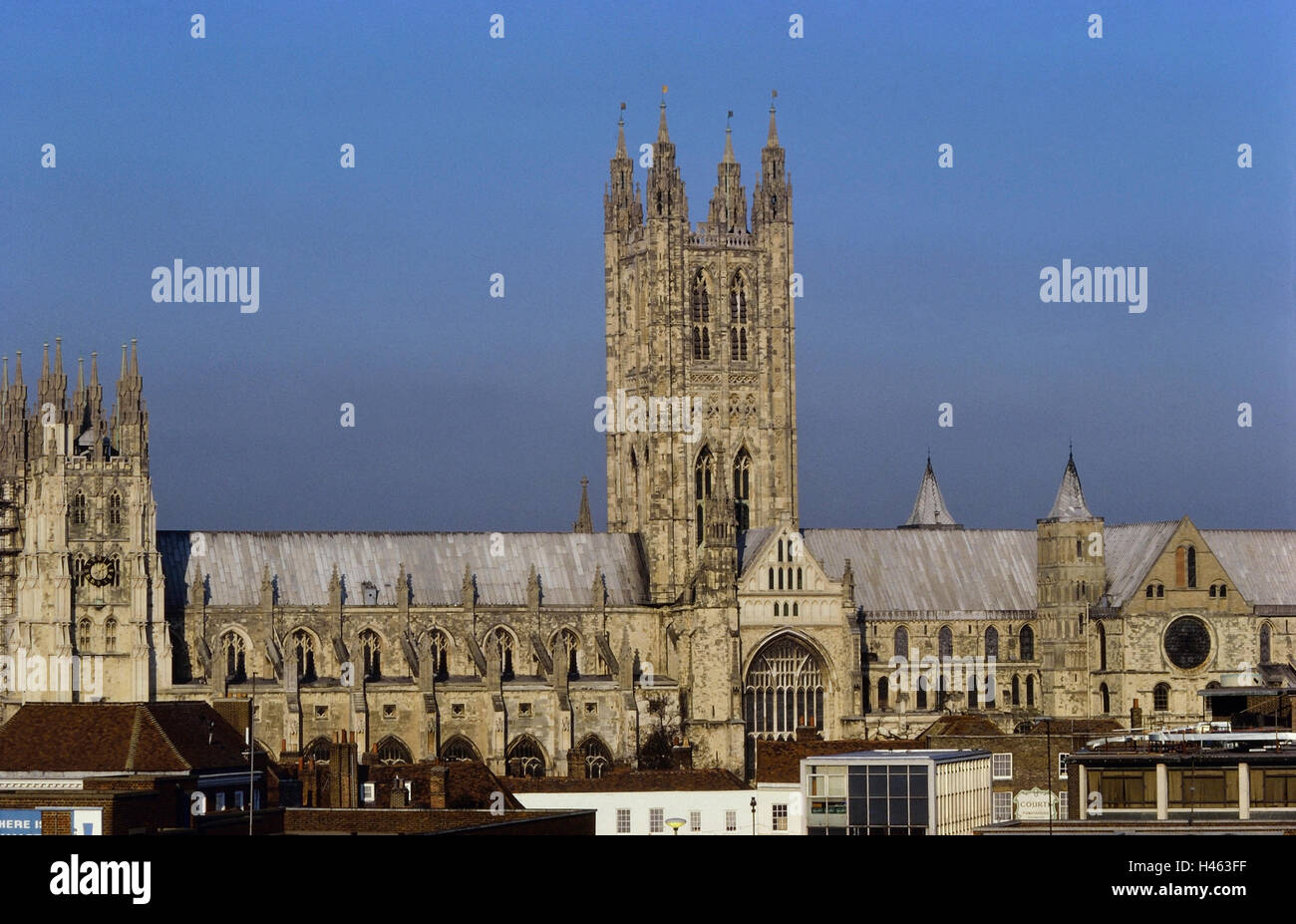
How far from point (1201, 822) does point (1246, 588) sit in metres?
75.0

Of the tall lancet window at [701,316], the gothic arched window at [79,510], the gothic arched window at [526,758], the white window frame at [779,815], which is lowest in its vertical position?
the white window frame at [779,815]

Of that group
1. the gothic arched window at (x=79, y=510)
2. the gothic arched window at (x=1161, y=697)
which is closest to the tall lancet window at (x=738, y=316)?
the gothic arched window at (x=1161, y=697)

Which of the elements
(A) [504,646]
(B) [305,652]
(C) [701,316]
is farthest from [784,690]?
(B) [305,652]

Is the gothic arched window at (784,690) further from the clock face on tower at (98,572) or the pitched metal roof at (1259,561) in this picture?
the clock face on tower at (98,572)

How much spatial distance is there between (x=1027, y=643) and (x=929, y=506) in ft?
75.6

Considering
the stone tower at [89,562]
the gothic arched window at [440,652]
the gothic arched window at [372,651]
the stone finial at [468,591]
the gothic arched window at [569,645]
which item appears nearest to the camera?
the stone tower at [89,562]

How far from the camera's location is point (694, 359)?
434ft

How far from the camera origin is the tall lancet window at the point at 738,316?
13325 cm

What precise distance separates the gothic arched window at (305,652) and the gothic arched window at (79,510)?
38.5 feet

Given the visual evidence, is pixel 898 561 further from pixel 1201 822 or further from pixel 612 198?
pixel 1201 822

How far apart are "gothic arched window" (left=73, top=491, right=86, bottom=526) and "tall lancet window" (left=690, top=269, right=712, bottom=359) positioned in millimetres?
32816

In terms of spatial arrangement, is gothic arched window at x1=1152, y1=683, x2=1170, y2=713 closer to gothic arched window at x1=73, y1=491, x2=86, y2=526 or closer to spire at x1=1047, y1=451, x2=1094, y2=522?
spire at x1=1047, y1=451, x2=1094, y2=522

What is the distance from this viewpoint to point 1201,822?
6016 cm
